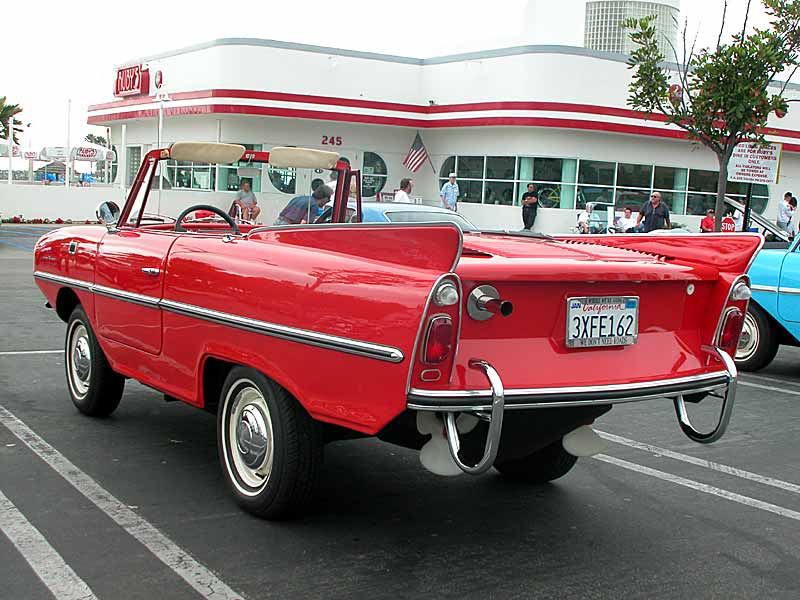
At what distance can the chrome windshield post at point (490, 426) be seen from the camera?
3582 millimetres

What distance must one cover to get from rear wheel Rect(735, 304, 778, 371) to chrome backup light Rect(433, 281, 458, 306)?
20.2 ft

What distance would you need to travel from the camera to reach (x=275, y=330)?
418 centimetres

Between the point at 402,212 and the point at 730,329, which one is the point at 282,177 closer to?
the point at 730,329

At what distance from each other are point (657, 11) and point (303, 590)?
3717 cm

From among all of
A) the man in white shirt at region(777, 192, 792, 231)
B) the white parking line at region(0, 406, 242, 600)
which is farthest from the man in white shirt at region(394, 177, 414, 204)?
the white parking line at region(0, 406, 242, 600)

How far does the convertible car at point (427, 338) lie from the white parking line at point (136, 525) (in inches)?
18.8

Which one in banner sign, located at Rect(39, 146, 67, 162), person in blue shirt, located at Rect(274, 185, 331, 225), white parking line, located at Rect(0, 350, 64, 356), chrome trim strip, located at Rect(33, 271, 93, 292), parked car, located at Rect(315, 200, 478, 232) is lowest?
white parking line, located at Rect(0, 350, 64, 356)

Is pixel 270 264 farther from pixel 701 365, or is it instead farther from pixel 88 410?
pixel 88 410

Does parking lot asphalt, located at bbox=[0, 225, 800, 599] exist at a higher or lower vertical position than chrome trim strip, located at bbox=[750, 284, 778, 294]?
lower

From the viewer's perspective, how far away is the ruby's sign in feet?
110

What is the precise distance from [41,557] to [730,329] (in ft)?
10.5

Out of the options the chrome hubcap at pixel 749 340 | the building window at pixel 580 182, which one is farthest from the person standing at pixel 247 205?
the building window at pixel 580 182

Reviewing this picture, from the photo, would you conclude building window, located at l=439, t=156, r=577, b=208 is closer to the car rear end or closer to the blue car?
the blue car

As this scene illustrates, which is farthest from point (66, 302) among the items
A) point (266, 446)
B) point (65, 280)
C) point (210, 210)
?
point (266, 446)
